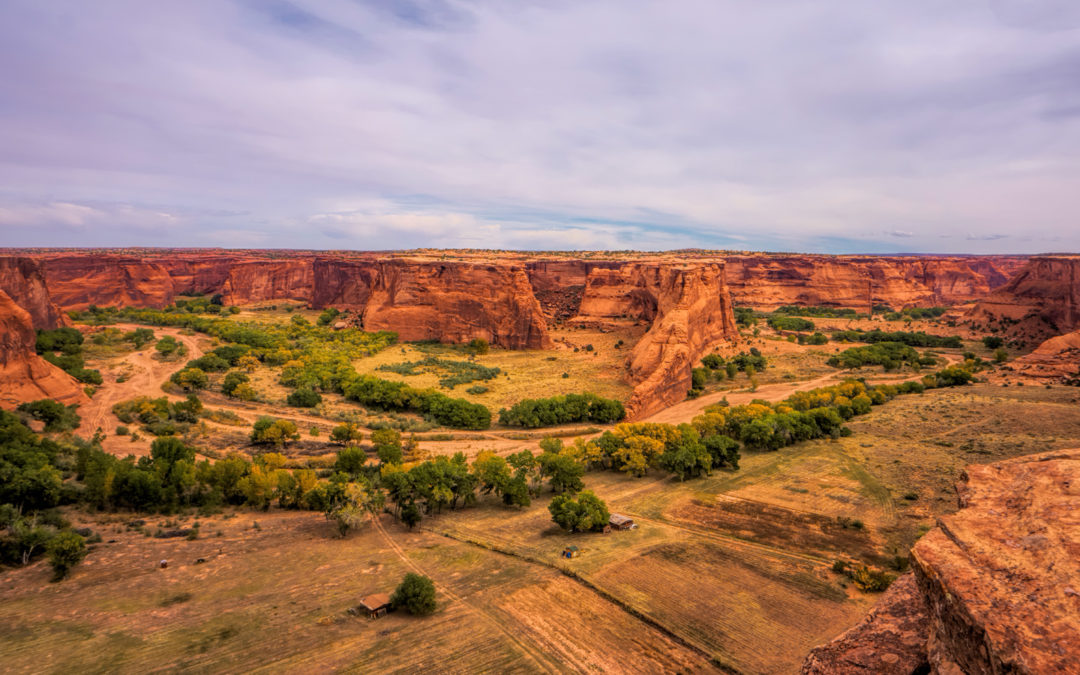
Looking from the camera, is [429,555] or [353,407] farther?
[353,407]

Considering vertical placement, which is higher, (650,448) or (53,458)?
(53,458)

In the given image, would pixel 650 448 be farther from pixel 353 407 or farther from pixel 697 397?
pixel 353 407

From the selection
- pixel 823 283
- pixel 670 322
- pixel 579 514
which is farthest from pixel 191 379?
pixel 823 283

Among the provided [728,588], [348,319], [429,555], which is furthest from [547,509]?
[348,319]

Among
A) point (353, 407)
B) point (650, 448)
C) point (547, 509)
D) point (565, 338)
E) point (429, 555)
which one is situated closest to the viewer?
point (429, 555)

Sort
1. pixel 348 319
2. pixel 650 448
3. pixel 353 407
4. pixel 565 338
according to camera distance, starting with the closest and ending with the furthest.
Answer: pixel 650 448 → pixel 353 407 → pixel 565 338 → pixel 348 319

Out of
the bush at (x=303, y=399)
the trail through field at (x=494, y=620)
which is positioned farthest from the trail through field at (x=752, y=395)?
the bush at (x=303, y=399)
